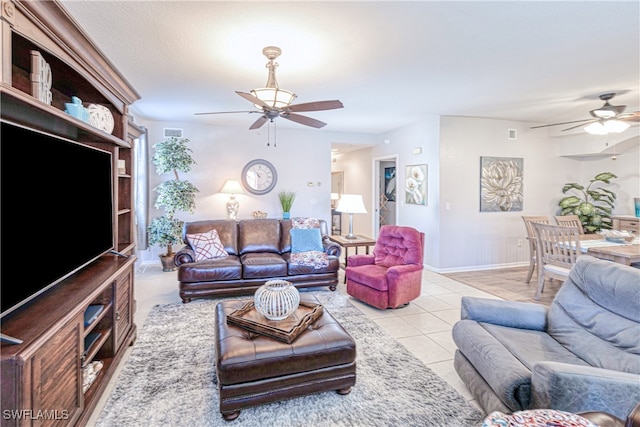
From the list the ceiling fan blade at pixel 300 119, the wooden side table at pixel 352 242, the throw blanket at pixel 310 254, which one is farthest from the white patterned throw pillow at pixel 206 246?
the ceiling fan blade at pixel 300 119

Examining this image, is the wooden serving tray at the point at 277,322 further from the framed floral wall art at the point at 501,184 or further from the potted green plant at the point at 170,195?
the framed floral wall art at the point at 501,184

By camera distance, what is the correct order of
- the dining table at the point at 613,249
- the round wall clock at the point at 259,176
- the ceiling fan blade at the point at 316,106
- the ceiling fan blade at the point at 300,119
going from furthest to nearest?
the round wall clock at the point at 259,176 < the dining table at the point at 613,249 < the ceiling fan blade at the point at 300,119 < the ceiling fan blade at the point at 316,106

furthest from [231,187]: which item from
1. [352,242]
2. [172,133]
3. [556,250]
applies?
[556,250]

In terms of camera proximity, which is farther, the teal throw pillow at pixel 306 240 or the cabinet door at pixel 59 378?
the teal throw pillow at pixel 306 240

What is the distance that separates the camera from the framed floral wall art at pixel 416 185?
19.2 feet

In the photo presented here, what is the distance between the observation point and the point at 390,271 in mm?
3717

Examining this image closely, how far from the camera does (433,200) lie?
18.5 ft

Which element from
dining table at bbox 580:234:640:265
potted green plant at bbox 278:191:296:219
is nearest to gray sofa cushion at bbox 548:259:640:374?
dining table at bbox 580:234:640:265

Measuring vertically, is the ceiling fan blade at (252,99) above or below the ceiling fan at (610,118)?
below

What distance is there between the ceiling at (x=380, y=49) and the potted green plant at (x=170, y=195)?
0.91 meters

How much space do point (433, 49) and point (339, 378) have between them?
9.16ft

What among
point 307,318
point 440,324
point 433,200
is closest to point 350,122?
point 433,200

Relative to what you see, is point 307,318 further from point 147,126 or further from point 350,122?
point 147,126

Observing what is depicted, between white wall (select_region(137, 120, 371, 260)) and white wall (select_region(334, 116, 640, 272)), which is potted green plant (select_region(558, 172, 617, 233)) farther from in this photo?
white wall (select_region(137, 120, 371, 260))
